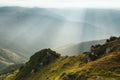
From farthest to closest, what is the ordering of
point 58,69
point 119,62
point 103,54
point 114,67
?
point 58,69 < point 103,54 < point 119,62 < point 114,67

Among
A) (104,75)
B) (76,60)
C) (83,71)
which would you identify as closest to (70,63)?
(76,60)

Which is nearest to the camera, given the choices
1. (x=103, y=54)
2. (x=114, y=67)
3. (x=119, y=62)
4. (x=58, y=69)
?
(x=114, y=67)

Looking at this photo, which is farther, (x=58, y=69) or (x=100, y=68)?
(x=58, y=69)

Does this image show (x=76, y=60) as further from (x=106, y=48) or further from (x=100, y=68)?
(x=100, y=68)

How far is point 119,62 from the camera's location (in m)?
130

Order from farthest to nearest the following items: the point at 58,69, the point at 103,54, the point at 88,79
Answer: the point at 58,69, the point at 103,54, the point at 88,79

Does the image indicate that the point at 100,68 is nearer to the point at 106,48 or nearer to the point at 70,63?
the point at 106,48

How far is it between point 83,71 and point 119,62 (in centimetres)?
1772

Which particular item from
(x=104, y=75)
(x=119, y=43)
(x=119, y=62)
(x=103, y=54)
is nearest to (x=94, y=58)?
(x=103, y=54)

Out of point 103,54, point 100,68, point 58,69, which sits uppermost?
point 58,69

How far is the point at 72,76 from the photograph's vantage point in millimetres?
127812

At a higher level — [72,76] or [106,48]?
[106,48]

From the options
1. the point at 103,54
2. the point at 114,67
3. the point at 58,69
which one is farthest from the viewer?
the point at 58,69

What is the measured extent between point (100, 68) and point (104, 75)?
11.8 meters
